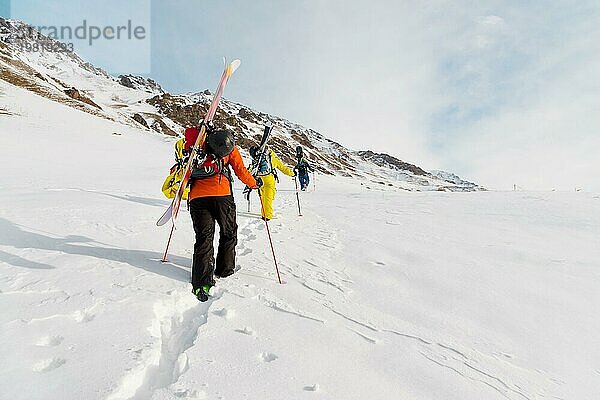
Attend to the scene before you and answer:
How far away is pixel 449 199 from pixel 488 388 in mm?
9981

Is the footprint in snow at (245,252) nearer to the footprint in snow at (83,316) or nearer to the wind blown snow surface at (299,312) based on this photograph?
the wind blown snow surface at (299,312)

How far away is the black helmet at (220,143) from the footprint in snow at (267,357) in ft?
7.51

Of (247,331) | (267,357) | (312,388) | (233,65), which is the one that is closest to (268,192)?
(233,65)

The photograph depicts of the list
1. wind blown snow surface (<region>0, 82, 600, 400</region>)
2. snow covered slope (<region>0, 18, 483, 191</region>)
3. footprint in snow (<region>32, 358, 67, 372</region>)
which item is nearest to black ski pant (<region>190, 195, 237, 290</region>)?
wind blown snow surface (<region>0, 82, 600, 400</region>)

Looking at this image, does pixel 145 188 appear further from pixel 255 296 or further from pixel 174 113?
pixel 174 113

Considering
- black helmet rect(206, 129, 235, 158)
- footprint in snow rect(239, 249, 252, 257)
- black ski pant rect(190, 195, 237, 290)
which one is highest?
black helmet rect(206, 129, 235, 158)

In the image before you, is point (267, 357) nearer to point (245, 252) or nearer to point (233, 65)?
point (245, 252)

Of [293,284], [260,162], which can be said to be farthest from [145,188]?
[293,284]

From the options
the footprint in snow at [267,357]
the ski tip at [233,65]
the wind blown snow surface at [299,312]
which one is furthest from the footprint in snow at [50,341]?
the ski tip at [233,65]

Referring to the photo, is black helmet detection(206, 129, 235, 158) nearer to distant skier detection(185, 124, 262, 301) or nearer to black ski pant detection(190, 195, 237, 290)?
distant skier detection(185, 124, 262, 301)

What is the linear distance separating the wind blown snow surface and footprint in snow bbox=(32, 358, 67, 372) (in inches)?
0.4

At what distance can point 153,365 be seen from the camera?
7.91 ft

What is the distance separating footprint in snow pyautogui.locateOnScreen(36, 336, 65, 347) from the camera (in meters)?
2.45

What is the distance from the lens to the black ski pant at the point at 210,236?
12.2 ft
